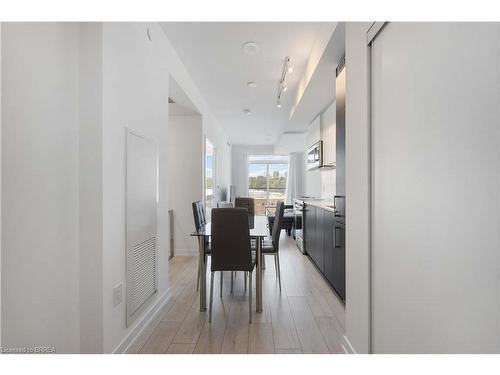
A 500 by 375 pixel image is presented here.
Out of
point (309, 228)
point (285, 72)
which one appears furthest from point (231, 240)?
point (285, 72)

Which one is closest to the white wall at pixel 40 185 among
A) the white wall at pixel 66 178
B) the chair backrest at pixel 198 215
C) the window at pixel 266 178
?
the white wall at pixel 66 178

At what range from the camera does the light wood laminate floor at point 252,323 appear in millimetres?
1807

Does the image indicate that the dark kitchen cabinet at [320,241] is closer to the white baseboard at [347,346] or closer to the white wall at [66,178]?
the white baseboard at [347,346]

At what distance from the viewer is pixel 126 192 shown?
70.1 inches

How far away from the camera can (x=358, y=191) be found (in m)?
1.55

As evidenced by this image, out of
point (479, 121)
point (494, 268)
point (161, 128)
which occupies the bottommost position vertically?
point (494, 268)

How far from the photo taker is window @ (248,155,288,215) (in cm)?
904

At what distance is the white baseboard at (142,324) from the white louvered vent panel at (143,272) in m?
0.13

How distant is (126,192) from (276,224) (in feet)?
5.08

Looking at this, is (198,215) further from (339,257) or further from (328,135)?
(328,135)

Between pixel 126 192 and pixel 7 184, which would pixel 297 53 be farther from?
pixel 7 184

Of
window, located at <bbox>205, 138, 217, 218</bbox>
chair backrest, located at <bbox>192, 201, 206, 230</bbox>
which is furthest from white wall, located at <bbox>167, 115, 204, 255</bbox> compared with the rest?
window, located at <bbox>205, 138, 217, 218</bbox>

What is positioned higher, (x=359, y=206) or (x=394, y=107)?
(x=394, y=107)

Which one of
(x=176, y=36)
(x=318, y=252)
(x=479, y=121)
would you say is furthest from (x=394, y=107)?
(x=318, y=252)
